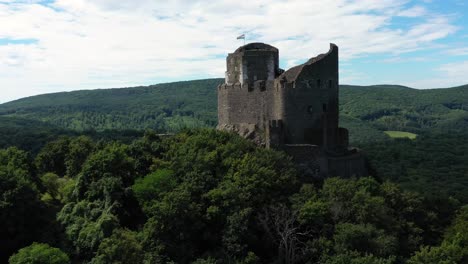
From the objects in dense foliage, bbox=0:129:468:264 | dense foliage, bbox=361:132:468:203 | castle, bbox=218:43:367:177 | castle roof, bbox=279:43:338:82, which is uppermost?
castle roof, bbox=279:43:338:82

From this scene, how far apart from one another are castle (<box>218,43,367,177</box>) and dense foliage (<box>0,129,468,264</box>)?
1528 mm

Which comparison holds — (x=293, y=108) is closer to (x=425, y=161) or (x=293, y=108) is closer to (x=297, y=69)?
(x=297, y=69)

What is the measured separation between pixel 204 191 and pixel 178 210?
3.12 meters

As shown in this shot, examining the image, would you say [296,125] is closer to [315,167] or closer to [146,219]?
[315,167]

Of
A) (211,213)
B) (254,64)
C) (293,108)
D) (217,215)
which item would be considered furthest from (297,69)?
(211,213)

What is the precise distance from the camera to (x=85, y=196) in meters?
35.7

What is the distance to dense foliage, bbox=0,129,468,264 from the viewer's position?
1216 inches

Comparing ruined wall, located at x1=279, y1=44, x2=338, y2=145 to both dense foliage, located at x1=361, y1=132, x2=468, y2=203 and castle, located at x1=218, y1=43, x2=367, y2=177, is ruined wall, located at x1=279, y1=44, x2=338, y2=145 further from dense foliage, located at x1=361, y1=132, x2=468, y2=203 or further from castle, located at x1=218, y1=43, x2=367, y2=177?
dense foliage, located at x1=361, y1=132, x2=468, y2=203

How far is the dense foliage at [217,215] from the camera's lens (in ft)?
101

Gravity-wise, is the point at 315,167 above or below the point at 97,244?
above

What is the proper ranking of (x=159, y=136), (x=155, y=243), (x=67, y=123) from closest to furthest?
(x=155, y=243) < (x=159, y=136) < (x=67, y=123)

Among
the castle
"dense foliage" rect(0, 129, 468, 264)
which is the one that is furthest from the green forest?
the castle

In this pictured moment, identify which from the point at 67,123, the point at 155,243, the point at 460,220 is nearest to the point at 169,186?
the point at 155,243

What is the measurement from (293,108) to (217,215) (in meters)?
10.2
